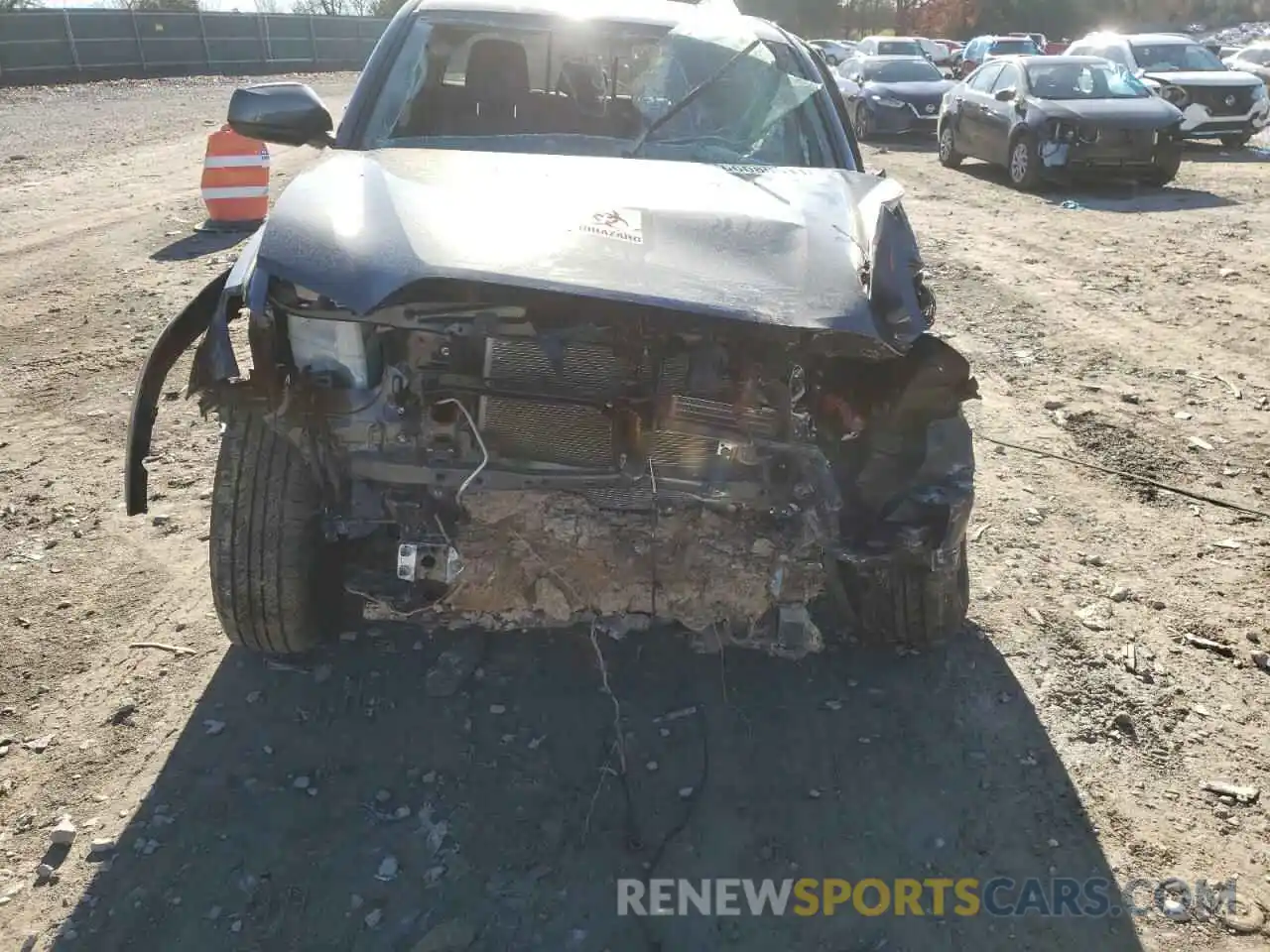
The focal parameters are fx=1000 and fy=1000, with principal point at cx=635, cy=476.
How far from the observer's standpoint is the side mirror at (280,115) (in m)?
3.46

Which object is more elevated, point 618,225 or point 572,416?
point 618,225

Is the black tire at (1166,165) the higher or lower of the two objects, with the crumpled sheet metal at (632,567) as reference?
lower

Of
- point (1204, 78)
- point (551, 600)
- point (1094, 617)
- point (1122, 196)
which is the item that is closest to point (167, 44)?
point (1204, 78)

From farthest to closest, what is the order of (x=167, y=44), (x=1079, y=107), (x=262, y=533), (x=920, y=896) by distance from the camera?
1. (x=167, y=44)
2. (x=1079, y=107)
3. (x=262, y=533)
4. (x=920, y=896)

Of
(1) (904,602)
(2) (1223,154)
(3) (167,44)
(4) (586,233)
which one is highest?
(4) (586,233)

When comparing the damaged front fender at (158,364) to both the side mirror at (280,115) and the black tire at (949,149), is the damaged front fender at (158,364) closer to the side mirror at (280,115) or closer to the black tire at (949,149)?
the side mirror at (280,115)

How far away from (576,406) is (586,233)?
457 mm

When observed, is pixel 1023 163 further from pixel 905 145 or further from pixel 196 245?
pixel 196 245

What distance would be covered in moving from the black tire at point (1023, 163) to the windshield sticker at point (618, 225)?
402 inches

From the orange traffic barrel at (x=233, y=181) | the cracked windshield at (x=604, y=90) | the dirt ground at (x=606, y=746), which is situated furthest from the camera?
the orange traffic barrel at (x=233, y=181)

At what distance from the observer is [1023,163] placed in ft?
38.7

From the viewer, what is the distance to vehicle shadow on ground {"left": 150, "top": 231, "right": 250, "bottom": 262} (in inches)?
314

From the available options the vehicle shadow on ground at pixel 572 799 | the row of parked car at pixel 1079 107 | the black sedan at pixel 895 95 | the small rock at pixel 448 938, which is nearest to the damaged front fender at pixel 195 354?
the vehicle shadow on ground at pixel 572 799

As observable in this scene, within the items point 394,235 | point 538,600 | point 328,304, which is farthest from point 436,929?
point 394,235
